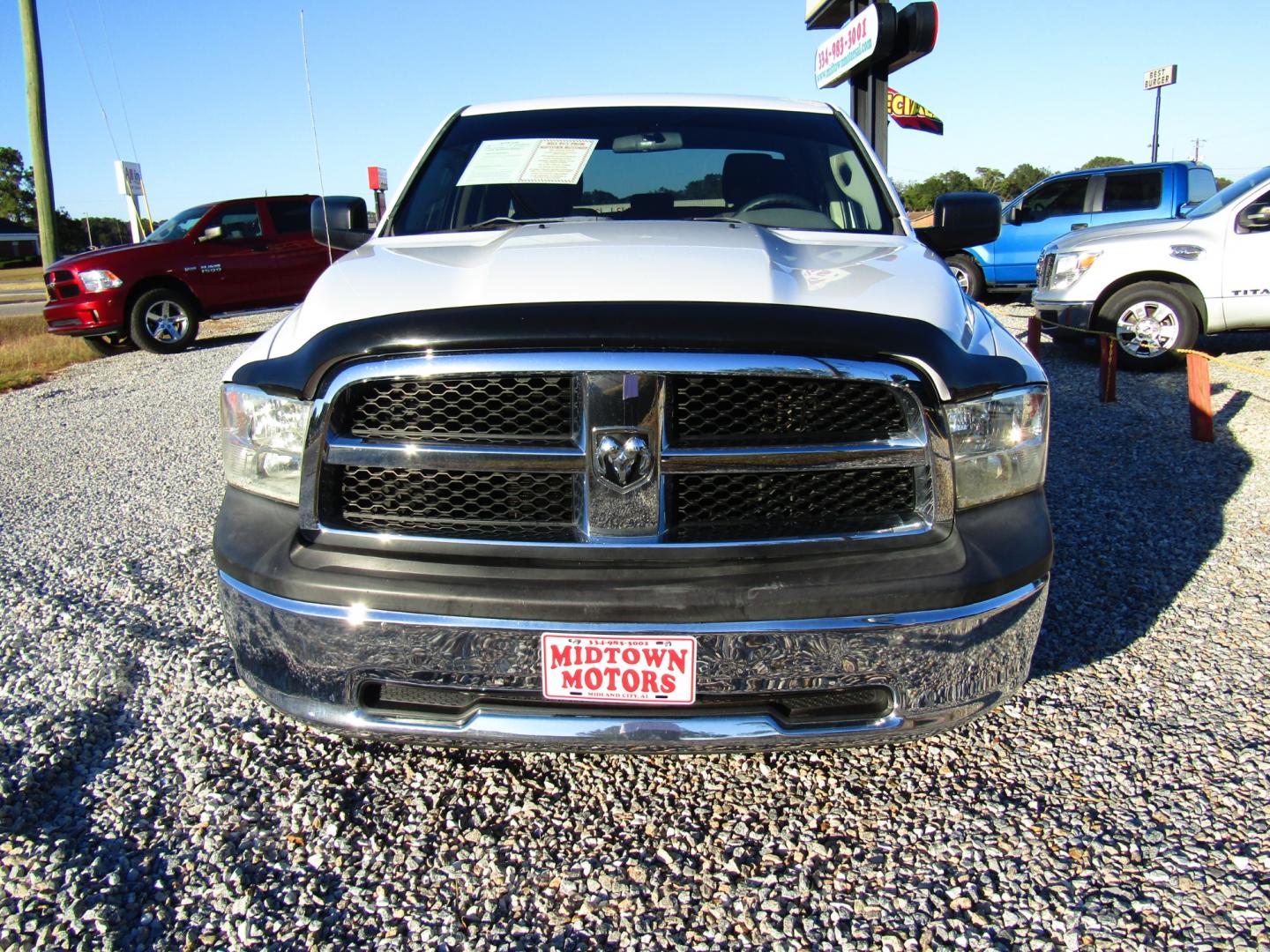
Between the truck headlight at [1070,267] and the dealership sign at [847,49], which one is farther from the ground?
the dealership sign at [847,49]

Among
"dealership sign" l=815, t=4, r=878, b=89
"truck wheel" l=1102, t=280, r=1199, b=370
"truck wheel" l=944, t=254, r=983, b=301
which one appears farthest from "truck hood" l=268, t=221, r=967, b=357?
"truck wheel" l=944, t=254, r=983, b=301

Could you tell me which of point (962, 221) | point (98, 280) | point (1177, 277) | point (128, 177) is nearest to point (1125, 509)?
point (962, 221)

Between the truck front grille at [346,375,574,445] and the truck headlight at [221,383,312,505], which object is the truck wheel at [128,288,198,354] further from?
the truck front grille at [346,375,574,445]

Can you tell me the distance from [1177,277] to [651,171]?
251 inches

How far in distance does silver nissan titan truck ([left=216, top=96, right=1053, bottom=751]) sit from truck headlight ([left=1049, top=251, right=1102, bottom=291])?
22.1 feet

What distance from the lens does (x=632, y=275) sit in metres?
1.95

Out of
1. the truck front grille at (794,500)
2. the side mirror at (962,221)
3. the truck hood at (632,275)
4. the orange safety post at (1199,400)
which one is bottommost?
the orange safety post at (1199,400)

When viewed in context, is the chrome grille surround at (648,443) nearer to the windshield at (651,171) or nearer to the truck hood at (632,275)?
the truck hood at (632,275)

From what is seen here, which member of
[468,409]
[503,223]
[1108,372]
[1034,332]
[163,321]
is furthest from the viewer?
[163,321]

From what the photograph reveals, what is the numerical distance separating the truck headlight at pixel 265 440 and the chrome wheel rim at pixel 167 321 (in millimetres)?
10606

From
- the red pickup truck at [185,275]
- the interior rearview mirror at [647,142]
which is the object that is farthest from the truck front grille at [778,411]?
the red pickup truck at [185,275]

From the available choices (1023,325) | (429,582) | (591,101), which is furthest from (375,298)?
(1023,325)

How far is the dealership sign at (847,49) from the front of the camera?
804 cm

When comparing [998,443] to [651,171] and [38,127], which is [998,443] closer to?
[651,171]
